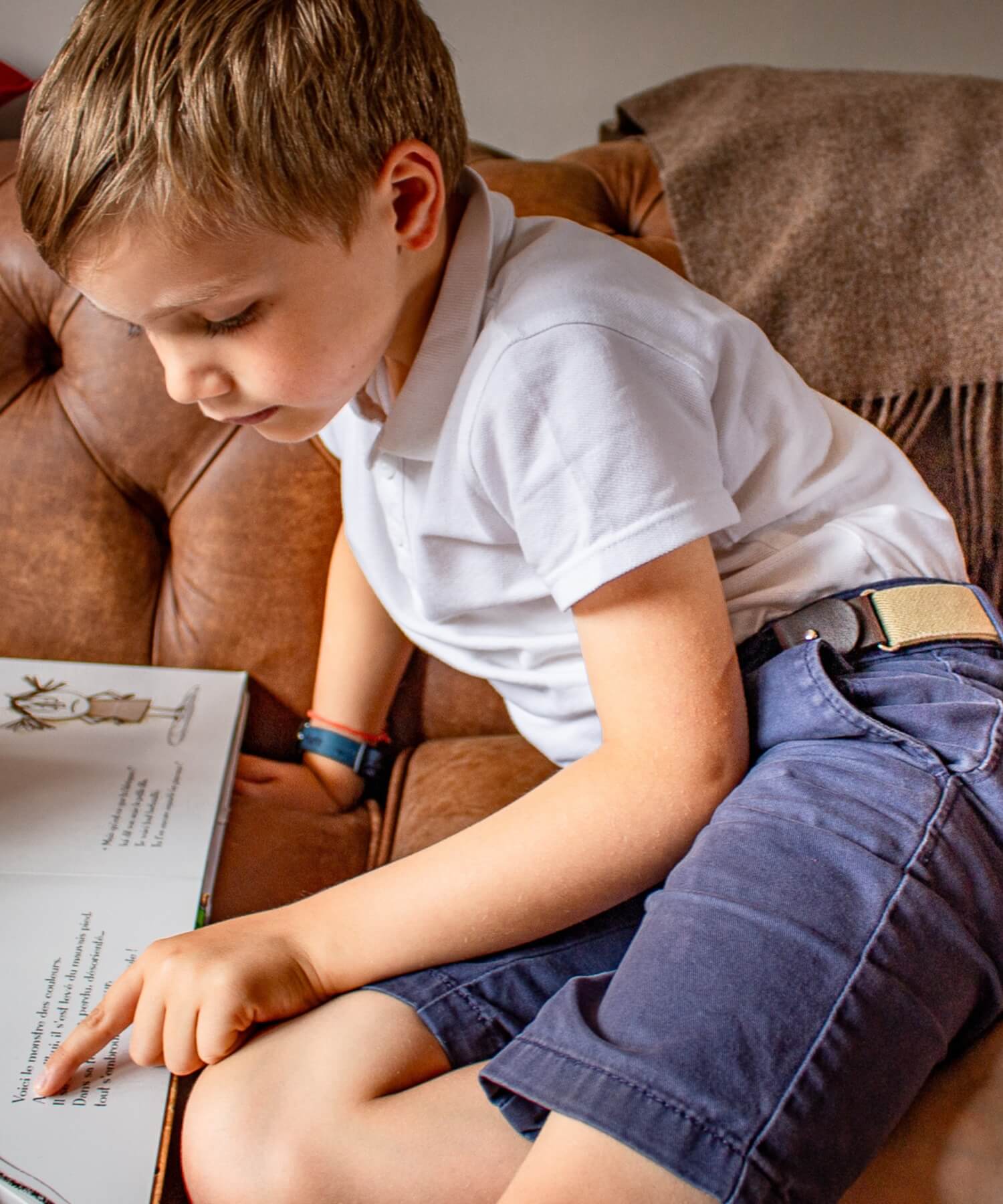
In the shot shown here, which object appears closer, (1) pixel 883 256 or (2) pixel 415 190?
(2) pixel 415 190

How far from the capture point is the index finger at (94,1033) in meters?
0.57

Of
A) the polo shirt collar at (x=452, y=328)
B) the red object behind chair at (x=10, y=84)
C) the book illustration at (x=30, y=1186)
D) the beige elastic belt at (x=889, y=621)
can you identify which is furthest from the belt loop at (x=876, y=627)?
the red object behind chair at (x=10, y=84)

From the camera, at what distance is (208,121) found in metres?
0.56

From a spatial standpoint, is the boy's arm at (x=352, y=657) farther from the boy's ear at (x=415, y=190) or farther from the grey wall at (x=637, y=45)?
the grey wall at (x=637, y=45)

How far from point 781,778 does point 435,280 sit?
0.38 m

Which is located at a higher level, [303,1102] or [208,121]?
[208,121]

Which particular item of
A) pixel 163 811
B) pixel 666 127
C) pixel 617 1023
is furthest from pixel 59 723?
pixel 666 127

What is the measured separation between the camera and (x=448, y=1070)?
2.10 ft

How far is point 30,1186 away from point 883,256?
0.93m

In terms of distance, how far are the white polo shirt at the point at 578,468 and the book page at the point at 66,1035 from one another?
0.28m

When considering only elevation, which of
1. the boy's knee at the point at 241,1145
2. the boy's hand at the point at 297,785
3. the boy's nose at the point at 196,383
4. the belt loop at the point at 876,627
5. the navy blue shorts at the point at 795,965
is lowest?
the boy's hand at the point at 297,785

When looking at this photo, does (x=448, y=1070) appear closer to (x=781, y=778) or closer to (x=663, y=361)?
(x=781, y=778)

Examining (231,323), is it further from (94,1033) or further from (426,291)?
(94,1033)

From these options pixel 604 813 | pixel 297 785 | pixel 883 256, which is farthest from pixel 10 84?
pixel 604 813
